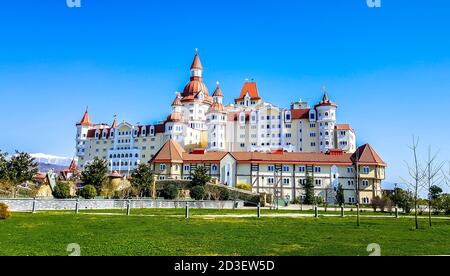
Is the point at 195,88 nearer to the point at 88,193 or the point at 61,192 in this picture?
the point at 61,192

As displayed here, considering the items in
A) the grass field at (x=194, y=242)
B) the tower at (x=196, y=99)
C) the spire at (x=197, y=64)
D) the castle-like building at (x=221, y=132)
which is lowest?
the grass field at (x=194, y=242)

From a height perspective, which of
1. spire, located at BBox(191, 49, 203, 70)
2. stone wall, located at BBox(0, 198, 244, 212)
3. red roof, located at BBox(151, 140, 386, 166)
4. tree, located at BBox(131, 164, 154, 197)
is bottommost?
stone wall, located at BBox(0, 198, 244, 212)

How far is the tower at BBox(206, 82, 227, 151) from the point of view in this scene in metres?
97.9

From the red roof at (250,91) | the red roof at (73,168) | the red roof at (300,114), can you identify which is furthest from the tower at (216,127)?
the red roof at (73,168)

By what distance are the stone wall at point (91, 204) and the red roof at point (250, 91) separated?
76.7m

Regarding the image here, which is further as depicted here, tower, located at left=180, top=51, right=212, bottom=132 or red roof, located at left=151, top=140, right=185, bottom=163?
tower, located at left=180, top=51, right=212, bottom=132

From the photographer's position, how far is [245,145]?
→ 9981cm

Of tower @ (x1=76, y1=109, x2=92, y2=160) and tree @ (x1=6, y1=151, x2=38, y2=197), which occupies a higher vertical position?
tower @ (x1=76, y1=109, x2=92, y2=160)

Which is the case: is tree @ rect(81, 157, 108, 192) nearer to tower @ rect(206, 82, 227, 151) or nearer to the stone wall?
the stone wall

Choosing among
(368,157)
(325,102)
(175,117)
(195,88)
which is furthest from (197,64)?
(368,157)

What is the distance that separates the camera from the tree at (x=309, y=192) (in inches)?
2432

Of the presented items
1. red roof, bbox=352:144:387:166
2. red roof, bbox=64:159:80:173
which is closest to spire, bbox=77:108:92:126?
red roof, bbox=64:159:80:173

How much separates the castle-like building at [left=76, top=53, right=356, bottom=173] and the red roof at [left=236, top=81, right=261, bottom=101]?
6.17 m

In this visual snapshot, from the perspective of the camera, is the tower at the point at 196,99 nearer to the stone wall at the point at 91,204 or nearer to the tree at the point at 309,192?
the tree at the point at 309,192
